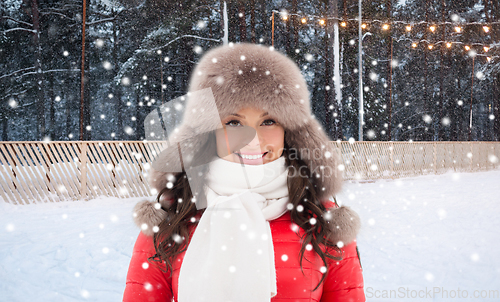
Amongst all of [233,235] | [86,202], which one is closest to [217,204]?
[233,235]

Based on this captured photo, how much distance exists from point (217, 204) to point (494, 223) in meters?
5.58

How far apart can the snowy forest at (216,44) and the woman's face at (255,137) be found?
893 cm

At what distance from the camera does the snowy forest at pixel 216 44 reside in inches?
532

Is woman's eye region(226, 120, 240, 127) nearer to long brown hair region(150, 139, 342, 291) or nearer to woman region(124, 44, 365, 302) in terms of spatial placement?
woman region(124, 44, 365, 302)

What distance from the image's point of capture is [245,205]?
1.30 m

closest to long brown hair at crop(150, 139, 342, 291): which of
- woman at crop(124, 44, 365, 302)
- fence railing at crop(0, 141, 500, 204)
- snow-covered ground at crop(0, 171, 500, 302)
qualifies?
woman at crop(124, 44, 365, 302)

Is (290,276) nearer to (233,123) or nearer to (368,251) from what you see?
(233,123)

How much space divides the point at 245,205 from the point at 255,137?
30cm

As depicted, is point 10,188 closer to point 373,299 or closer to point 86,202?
point 86,202

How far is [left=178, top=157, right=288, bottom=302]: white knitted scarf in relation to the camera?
118 centimetres

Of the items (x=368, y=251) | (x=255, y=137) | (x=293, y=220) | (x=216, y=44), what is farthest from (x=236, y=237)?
(x=216, y=44)

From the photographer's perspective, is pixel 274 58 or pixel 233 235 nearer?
pixel 233 235

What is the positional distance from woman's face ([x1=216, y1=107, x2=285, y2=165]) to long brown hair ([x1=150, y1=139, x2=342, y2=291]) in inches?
5.5

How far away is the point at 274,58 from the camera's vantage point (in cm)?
144
